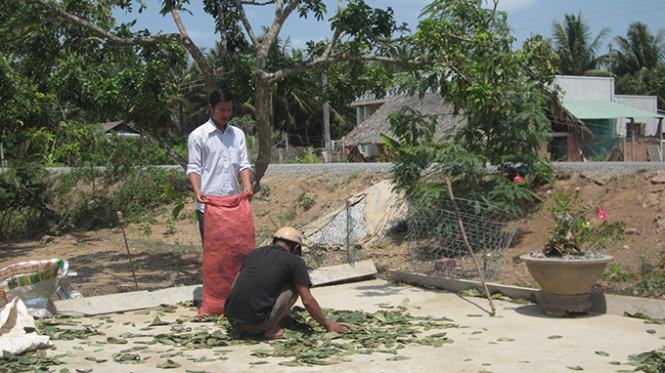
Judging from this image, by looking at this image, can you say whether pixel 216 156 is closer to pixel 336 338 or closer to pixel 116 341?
pixel 116 341

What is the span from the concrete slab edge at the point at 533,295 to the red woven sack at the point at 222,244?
2.71m

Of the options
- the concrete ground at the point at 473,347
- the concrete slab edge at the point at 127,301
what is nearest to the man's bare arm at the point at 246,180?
the concrete ground at the point at 473,347

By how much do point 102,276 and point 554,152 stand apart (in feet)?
56.3

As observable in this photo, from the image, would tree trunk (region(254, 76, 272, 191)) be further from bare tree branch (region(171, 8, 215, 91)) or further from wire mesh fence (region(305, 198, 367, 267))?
wire mesh fence (region(305, 198, 367, 267))

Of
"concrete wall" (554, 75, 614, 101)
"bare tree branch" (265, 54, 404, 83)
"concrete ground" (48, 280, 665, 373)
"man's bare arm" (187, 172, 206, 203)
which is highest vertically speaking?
"concrete wall" (554, 75, 614, 101)

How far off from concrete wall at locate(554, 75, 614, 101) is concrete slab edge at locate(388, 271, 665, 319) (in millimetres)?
23597

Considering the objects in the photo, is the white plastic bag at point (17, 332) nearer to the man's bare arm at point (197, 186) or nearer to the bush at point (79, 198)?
the man's bare arm at point (197, 186)

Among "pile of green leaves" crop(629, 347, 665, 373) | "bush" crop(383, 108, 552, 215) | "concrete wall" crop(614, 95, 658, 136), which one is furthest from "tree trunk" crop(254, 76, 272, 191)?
"concrete wall" crop(614, 95, 658, 136)

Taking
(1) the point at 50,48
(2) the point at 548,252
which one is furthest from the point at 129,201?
(2) the point at 548,252

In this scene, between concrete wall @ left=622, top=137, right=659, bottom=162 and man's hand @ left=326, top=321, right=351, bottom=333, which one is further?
concrete wall @ left=622, top=137, right=659, bottom=162

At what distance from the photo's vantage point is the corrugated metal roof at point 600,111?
94.8 ft

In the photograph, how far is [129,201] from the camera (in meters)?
21.0

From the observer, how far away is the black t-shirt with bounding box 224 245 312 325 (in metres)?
6.34

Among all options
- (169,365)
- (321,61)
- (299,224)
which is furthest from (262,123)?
(299,224)
